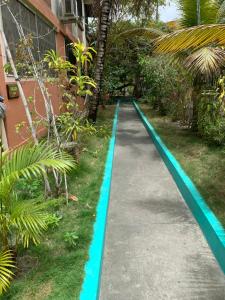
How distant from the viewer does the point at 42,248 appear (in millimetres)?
3904

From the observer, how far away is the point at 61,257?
3.75 m

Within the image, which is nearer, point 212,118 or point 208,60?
point 208,60

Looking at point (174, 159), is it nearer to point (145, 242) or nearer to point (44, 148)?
point (145, 242)

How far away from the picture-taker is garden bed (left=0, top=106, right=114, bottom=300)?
10.5 feet

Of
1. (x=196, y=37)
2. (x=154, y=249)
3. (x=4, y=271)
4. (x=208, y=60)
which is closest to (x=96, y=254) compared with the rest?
(x=154, y=249)

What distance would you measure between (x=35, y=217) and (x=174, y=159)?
5059 millimetres

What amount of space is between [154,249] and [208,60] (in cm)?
471

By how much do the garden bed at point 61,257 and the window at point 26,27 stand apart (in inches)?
107

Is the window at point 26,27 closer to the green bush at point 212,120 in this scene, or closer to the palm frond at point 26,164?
the palm frond at point 26,164

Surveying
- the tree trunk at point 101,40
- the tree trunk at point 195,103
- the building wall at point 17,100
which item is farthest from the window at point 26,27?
the tree trunk at point 195,103

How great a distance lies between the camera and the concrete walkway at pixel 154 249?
11.2 feet

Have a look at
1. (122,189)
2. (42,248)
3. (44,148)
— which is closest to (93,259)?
(42,248)

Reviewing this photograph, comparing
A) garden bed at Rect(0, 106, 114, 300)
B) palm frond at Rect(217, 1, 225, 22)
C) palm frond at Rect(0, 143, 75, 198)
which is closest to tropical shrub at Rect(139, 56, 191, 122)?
palm frond at Rect(217, 1, 225, 22)

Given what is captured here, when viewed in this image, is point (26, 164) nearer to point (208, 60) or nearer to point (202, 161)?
point (202, 161)
